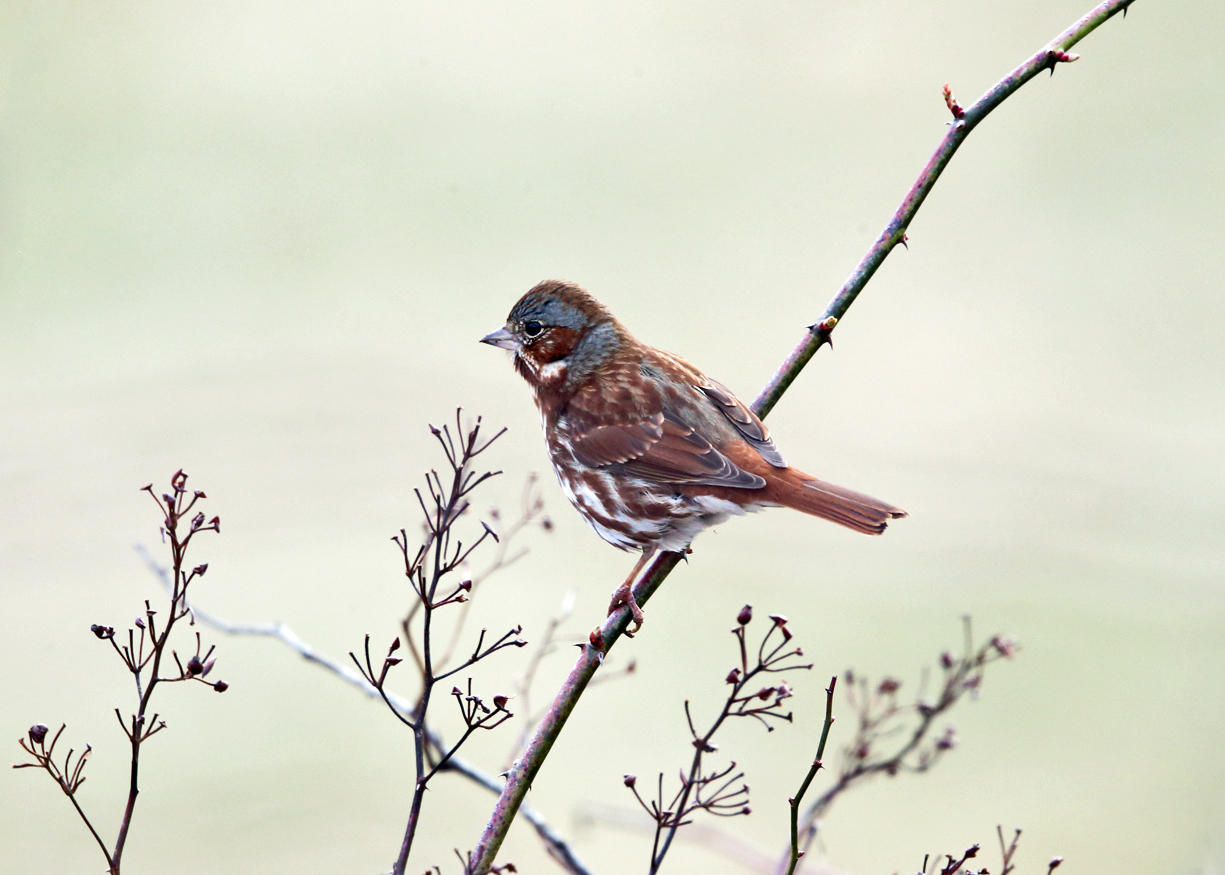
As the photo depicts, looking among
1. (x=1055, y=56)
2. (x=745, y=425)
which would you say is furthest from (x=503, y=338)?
(x=1055, y=56)

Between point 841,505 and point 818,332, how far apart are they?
0.84m

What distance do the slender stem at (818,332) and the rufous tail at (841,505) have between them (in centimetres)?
55

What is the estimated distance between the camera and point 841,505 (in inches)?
142

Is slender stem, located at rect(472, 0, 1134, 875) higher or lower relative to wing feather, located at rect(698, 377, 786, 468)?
Result: lower

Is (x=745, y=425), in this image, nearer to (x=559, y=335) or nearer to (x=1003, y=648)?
(x=559, y=335)

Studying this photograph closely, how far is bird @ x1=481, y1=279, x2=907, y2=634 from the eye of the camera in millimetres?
3717

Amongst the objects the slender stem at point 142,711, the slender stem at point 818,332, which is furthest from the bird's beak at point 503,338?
the slender stem at point 142,711

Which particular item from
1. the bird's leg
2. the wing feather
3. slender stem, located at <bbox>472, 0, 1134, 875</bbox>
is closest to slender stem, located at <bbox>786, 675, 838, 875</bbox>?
slender stem, located at <bbox>472, 0, 1134, 875</bbox>

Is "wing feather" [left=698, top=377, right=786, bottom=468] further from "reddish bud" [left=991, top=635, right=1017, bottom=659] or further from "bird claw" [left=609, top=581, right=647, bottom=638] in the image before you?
"reddish bud" [left=991, top=635, right=1017, bottom=659]

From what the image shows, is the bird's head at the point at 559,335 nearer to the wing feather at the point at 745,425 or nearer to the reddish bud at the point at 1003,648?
the wing feather at the point at 745,425

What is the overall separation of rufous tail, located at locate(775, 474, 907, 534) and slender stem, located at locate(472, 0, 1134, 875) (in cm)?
55

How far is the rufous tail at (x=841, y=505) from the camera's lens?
3.52 meters

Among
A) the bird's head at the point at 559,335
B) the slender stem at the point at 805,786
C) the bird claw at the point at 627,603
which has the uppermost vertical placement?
the bird's head at the point at 559,335

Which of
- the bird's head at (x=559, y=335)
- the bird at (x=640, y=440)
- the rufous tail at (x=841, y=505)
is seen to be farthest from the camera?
the bird's head at (x=559, y=335)
